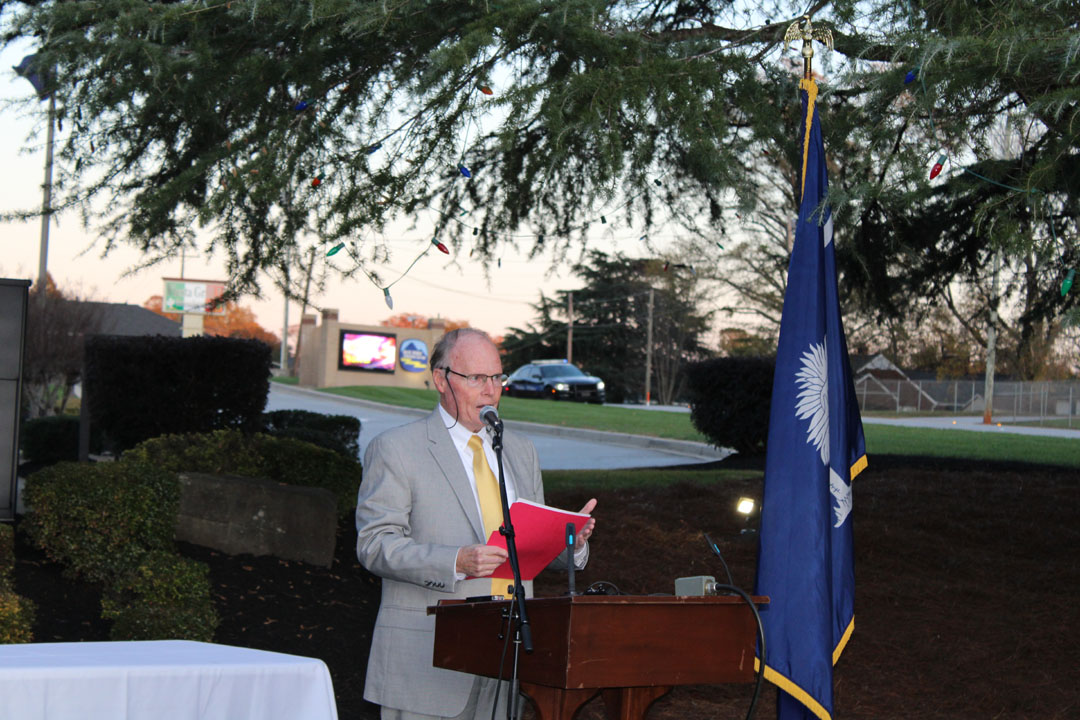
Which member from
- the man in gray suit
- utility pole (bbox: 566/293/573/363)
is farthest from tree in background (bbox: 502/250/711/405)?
the man in gray suit

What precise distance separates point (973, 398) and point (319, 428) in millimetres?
37207

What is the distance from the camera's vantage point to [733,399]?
1862 cm

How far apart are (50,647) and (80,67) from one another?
15.3 ft

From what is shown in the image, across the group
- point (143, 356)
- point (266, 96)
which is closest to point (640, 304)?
point (143, 356)

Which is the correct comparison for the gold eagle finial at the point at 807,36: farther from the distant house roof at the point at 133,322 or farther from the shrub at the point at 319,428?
the distant house roof at the point at 133,322

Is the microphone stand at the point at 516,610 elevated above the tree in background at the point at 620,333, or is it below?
below

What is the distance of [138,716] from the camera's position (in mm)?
3082

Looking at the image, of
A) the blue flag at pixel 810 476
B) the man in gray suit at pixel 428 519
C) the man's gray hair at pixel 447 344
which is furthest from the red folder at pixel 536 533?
the blue flag at pixel 810 476

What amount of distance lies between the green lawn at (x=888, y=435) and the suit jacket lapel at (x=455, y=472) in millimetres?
10870

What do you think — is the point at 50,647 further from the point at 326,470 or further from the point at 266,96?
the point at 326,470

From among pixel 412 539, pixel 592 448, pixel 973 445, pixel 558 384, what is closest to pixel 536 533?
pixel 412 539

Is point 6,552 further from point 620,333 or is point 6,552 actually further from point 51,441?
point 620,333

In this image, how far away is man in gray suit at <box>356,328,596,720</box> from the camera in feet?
12.3

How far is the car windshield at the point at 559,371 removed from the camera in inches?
1869
